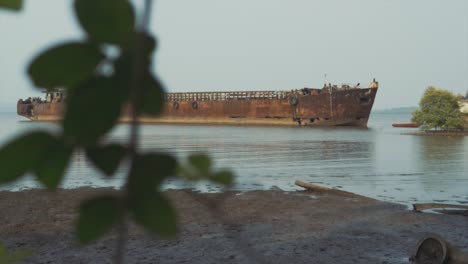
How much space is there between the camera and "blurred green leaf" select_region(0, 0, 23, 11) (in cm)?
48

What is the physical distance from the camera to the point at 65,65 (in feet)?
1.16

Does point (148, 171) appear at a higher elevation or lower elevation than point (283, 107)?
lower

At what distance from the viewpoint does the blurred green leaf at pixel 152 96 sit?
35cm

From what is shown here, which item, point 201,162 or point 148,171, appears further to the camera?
point 201,162

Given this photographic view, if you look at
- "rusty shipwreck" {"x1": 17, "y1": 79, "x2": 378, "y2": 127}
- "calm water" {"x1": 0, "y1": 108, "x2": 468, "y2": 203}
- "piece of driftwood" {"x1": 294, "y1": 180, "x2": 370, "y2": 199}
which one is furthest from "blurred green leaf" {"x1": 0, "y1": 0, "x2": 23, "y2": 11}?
"rusty shipwreck" {"x1": 17, "y1": 79, "x2": 378, "y2": 127}

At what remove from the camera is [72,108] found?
0.32 m

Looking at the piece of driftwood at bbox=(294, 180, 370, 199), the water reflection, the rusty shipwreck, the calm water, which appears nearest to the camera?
the piece of driftwood at bbox=(294, 180, 370, 199)

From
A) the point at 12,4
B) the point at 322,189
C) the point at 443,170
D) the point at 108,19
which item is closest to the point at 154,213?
the point at 108,19

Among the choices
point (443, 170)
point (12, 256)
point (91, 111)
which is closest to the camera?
point (91, 111)

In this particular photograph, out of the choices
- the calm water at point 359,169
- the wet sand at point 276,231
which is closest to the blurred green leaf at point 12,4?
the wet sand at point 276,231

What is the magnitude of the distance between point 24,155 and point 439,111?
4419 centimetres

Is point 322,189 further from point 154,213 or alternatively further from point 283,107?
point 283,107

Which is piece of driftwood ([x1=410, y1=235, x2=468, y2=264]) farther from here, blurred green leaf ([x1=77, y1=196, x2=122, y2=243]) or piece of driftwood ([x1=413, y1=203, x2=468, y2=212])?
blurred green leaf ([x1=77, y1=196, x2=122, y2=243])

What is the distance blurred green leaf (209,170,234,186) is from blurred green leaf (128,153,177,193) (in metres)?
0.15
